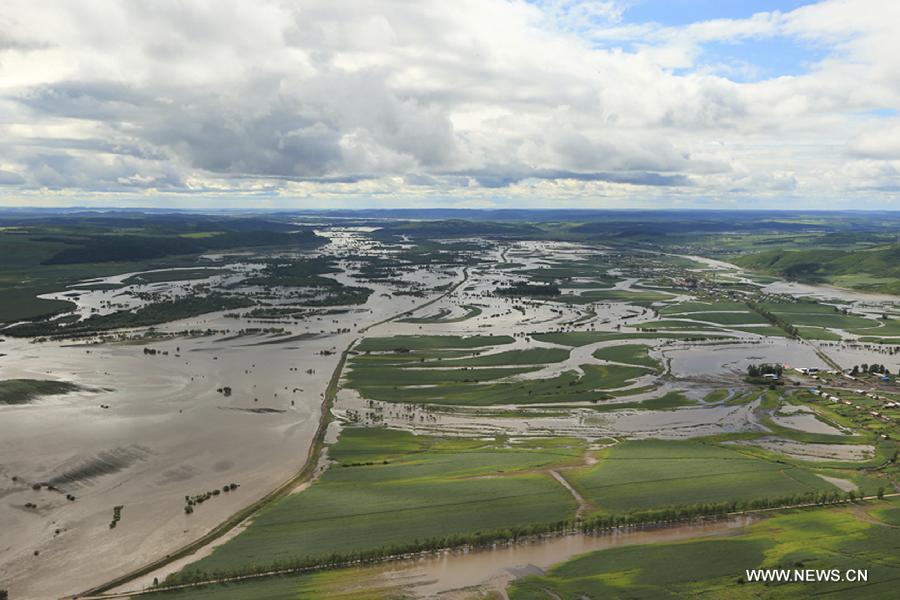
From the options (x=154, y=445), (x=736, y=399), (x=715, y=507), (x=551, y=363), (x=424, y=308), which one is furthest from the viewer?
(x=424, y=308)

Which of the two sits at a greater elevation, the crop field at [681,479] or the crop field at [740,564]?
the crop field at [681,479]

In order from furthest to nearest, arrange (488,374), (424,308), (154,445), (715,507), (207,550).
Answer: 1. (424,308)
2. (488,374)
3. (154,445)
4. (715,507)
5. (207,550)

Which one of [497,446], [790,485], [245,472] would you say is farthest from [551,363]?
[245,472]

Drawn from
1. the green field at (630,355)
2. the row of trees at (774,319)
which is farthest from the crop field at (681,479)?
the row of trees at (774,319)

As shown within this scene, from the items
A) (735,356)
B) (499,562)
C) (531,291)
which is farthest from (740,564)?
(531,291)

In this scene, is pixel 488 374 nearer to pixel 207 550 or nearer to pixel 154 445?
pixel 154 445

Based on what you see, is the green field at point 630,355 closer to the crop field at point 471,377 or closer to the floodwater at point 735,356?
the crop field at point 471,377

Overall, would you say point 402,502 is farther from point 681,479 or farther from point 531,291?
point 531,291
